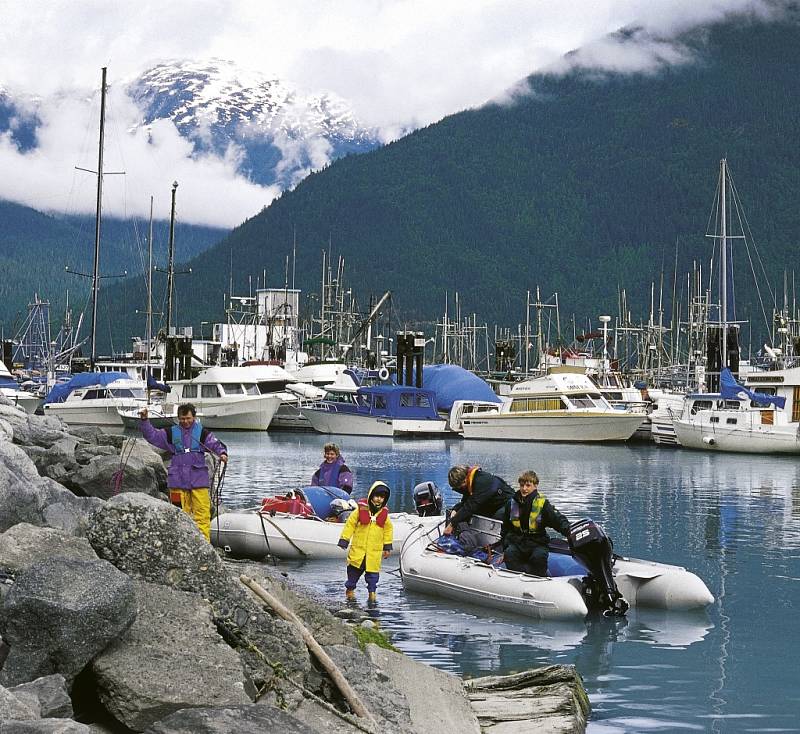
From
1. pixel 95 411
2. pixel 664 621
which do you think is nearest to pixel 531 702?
pixel 664 621

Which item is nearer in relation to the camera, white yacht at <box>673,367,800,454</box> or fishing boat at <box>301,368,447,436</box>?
white yacht at <box>673,367,800,454</box>

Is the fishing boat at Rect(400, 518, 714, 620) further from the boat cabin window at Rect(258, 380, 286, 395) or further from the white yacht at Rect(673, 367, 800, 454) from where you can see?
the boat cabin window at Rect(258, 380, 286, 395)

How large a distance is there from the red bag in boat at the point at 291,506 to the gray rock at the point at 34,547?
922 centimetres

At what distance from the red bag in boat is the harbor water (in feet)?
3.37

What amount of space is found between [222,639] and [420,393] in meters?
51.0

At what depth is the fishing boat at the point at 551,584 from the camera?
14.8 meters

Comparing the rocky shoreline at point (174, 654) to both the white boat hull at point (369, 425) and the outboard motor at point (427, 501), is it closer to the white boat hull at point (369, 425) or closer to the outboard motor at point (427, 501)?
the outboard motor at point (427, 501)

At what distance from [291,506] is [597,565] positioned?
6.47 m

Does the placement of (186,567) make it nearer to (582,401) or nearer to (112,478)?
(112,478)

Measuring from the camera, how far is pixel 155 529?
10102mm

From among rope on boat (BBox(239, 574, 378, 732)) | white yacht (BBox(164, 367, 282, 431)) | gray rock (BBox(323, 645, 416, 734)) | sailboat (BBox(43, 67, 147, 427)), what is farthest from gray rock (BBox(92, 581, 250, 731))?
white yacht (BBox(164, 367, 282, 431))

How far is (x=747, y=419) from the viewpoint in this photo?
161ft

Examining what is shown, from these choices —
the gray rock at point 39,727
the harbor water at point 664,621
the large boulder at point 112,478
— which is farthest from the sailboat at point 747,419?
the gray rock at point 39,727

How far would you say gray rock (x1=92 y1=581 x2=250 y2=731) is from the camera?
829cm
